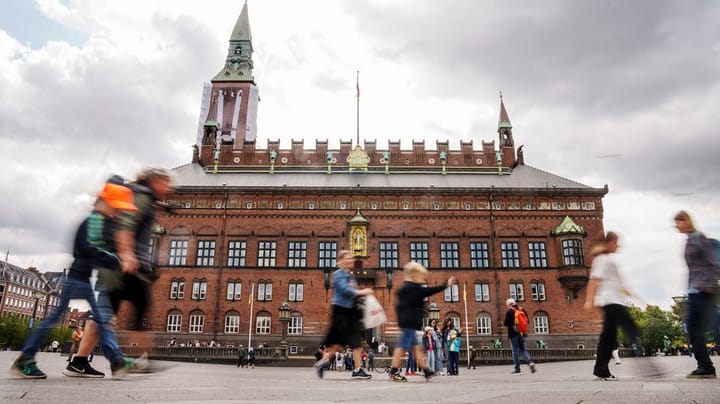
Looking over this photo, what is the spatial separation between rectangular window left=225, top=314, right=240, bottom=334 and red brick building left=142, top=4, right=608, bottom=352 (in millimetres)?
81

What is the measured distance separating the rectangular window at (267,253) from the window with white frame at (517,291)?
19.8m

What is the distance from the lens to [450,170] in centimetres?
4675

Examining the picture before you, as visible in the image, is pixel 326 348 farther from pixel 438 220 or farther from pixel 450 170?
pixel 450 170

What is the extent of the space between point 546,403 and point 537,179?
141 ft

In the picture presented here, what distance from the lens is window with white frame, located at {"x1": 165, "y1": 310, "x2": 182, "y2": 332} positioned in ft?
129

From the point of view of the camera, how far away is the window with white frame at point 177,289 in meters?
40.0

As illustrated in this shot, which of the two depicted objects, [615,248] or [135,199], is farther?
[615,248]

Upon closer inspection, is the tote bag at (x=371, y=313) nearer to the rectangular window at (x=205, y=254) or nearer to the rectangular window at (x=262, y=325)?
the rectangular window at (x=262, y=325)

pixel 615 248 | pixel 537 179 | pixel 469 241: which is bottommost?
pixel 615 248

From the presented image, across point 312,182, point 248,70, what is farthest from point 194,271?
point 248,70

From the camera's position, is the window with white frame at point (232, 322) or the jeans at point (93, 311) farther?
the window with white frame at point (232, 322)

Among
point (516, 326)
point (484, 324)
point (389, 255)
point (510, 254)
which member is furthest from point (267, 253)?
point (516, 326)

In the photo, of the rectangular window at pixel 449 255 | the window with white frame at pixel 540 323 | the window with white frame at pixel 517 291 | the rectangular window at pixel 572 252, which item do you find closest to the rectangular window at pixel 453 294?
the rectangular window at pixel 449 255

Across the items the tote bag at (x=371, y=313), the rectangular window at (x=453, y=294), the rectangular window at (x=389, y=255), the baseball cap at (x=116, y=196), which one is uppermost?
the rectangular window at (x=389, y=255)
